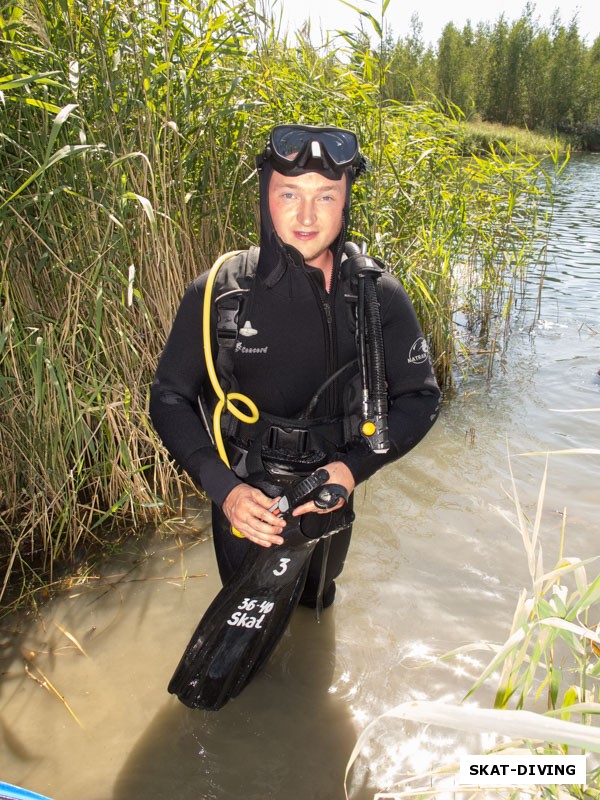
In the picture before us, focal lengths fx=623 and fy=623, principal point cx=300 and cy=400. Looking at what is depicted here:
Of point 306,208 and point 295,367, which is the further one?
point 295,367

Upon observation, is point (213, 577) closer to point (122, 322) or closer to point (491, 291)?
point (122, 322)

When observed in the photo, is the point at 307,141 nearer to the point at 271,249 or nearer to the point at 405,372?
the point at 271,249

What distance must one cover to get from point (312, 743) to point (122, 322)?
76.8 inches

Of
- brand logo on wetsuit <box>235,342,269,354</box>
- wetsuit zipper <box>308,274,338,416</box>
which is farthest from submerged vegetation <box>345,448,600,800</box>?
brand logo on wetsuit <box>235,342,269,354</box>

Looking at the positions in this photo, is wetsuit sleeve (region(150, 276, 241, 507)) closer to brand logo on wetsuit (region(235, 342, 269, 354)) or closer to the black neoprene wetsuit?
the black neoprene wetsuit

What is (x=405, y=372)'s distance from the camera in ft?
7.47

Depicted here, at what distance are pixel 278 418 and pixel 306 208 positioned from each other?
0.74m

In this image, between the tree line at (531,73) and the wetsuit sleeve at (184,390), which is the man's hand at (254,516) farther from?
the tree line at (531,73)

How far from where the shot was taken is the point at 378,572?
306cm

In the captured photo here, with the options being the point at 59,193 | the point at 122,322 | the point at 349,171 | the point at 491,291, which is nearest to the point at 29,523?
the point at 122,322

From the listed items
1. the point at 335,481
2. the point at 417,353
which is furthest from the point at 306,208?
the point at 335,481

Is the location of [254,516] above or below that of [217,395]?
below

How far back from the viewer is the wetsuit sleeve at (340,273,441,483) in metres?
2.24

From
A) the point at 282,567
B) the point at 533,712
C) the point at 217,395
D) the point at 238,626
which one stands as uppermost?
the point at 217,395
